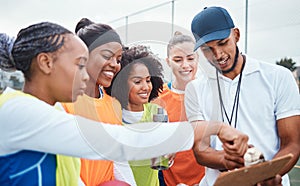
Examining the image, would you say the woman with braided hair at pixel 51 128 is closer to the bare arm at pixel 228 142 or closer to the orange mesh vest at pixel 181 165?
the bare arm at pixel 228 142

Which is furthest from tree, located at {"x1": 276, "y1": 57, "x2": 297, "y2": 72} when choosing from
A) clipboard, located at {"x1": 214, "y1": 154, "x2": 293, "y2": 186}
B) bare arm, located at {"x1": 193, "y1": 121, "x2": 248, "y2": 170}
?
clipboard, located at {"x1": 214, "y1": 154, "x2": 293, "y2": 186}

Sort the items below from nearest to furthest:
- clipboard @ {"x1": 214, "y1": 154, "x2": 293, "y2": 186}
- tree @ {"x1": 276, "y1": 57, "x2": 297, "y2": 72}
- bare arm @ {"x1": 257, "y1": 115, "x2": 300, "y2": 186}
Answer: clipboard @ {"x1": 214, "y1": 154, "x2": 293, "y2": 186} < bare arm @ {"x1": 257, "y1": 115, "x2": 300, "y2": 186} < tree @ {"x1": 276, "y1": 57, "x2": 297, "y2": 72}

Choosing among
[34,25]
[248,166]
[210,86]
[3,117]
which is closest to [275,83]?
[210,86]

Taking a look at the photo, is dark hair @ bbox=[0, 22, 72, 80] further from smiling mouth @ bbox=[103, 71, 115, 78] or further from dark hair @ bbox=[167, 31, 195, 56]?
dark hair @ bbox=[167, 31, 195, 56]

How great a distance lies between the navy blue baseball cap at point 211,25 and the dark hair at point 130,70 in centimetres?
42

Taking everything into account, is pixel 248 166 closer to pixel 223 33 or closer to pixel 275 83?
pixel 275 83

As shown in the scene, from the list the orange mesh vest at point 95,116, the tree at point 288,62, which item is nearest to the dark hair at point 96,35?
the orange mesh vest at point 95,116

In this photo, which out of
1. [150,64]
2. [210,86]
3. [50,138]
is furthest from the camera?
[150,64]

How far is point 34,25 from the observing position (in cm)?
131

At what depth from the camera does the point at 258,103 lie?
184cm

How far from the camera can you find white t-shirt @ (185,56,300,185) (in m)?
1.82

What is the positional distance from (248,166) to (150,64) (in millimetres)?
1415

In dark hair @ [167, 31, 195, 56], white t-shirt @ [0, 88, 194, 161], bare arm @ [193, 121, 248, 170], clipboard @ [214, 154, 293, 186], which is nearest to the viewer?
white t-shirt @ [0, 88, 194, 161]

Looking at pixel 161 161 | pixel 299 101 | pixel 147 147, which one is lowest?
pixel 161 161
